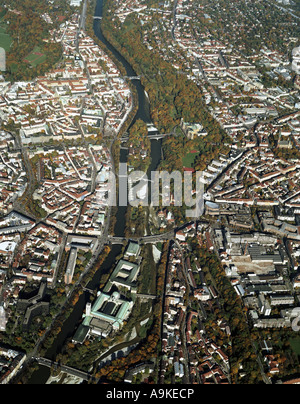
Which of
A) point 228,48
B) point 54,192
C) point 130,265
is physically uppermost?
point 228,48

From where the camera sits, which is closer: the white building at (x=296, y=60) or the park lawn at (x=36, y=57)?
the park lawn at (x=36, y=57)

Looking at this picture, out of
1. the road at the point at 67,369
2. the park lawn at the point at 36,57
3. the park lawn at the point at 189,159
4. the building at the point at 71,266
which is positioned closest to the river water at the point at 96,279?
the road at the point at 67,369

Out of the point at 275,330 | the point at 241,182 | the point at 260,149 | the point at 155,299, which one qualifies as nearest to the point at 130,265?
the point at 155,299

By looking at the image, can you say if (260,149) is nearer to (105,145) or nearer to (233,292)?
(105,145)

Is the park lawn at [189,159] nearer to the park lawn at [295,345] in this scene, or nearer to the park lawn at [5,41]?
the park lawn at [295,345]

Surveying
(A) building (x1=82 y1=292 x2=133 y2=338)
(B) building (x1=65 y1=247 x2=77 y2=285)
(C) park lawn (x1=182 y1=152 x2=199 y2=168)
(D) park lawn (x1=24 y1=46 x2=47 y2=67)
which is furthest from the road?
(D) park lawn (x1=24 y1=46 x2=47 y2=67)

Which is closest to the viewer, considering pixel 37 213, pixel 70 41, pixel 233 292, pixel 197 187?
pixel 233 292
